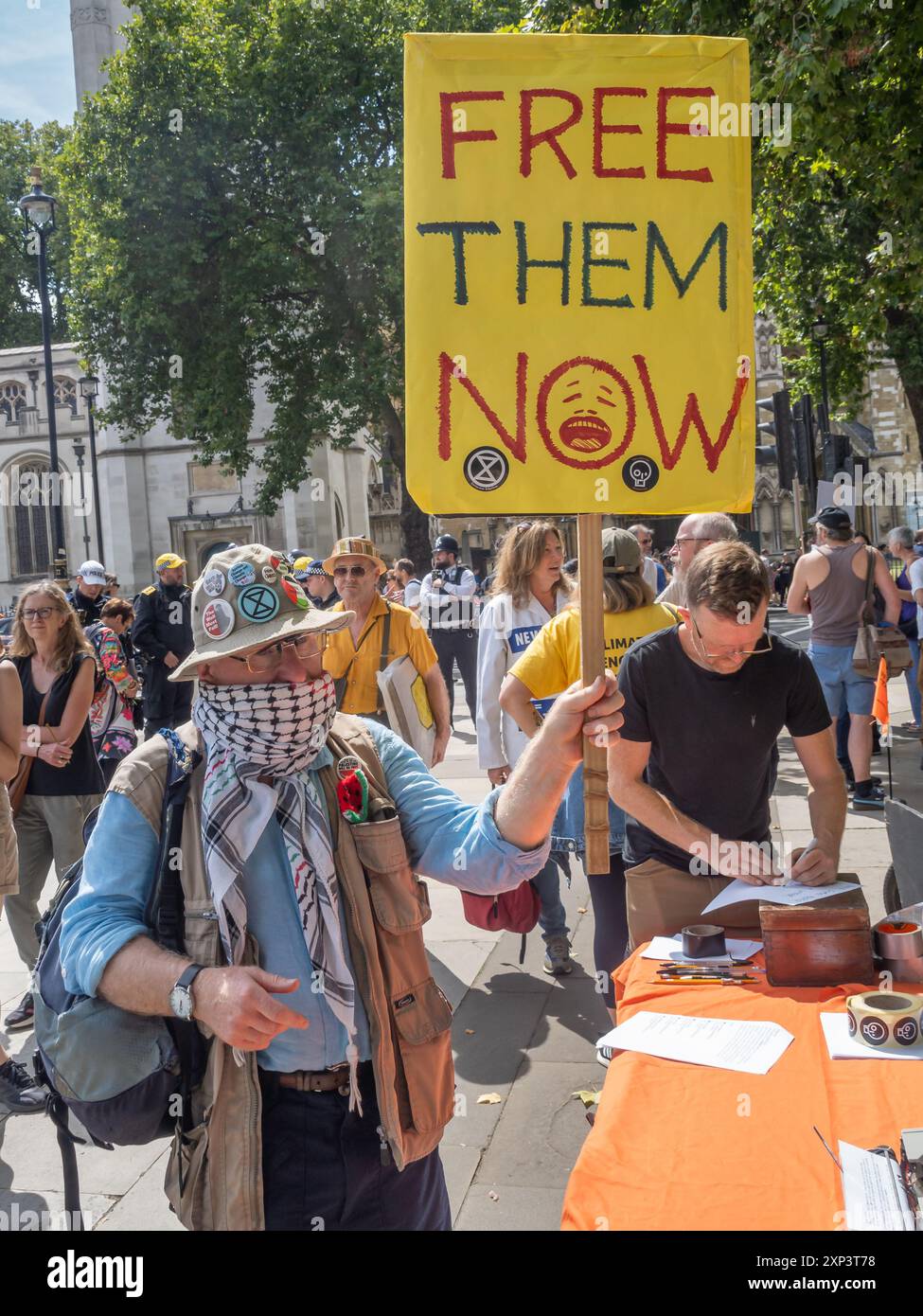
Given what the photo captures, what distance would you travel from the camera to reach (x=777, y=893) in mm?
3064

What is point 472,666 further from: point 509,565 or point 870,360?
point 870,360

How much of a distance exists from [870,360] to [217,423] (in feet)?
45.1

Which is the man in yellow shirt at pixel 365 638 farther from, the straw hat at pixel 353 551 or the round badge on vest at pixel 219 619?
Answer: the round badge on vest at pixel 219 619

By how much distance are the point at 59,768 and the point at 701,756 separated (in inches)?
136

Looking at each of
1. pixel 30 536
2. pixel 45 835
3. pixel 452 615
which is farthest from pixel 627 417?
pixel 30 536

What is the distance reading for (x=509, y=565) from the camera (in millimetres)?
5594

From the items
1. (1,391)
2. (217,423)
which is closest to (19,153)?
(1,391)

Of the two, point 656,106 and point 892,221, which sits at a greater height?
point 892,221

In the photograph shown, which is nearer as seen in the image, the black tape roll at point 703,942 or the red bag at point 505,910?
the red bag at point 505,910

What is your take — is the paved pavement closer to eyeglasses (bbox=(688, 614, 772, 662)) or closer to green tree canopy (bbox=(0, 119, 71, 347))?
eyeglasses (bbox=(688, 614, 772, 662))

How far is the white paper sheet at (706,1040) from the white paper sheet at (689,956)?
36cm

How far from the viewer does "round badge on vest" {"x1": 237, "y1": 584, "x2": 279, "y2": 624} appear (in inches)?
88.4

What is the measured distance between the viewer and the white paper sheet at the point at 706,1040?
2.36 m

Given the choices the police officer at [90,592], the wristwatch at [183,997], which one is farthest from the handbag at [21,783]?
the police officer at [90,592]
